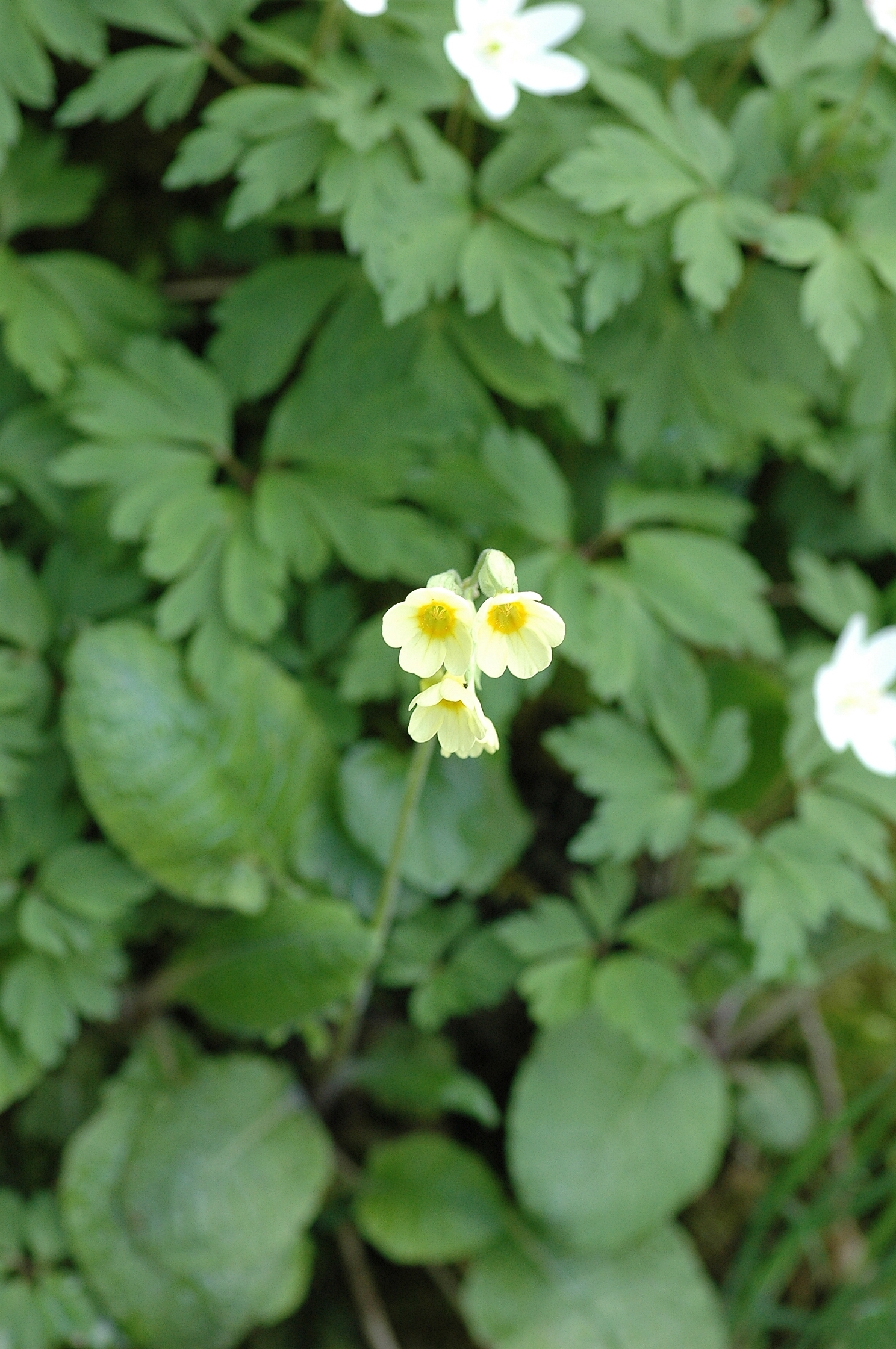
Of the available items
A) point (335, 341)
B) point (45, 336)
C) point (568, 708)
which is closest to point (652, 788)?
point (568, 708)

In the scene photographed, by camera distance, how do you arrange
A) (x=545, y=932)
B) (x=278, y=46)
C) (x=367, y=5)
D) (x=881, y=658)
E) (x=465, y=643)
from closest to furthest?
(x=465, y=643) → (x=367, y=5) → (x=278, y=46) → (x=881, y=658) → (x=545, y=932)

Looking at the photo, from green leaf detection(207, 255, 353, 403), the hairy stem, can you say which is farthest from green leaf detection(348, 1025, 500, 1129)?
green leaf detection(207, 255, 353, 403)

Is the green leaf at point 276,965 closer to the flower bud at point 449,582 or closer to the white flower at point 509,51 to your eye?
the flower bud at point 449,582

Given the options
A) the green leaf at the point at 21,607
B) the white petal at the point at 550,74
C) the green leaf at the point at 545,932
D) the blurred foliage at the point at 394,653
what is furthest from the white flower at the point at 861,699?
the green leaf at the point at 21,607

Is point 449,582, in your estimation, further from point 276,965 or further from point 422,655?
point 276,965

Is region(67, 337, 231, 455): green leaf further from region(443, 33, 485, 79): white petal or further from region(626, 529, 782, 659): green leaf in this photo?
region(626, 529, 782, 659): green leaf

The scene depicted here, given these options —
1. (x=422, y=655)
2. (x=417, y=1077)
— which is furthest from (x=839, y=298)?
(x=417, y=1077)
